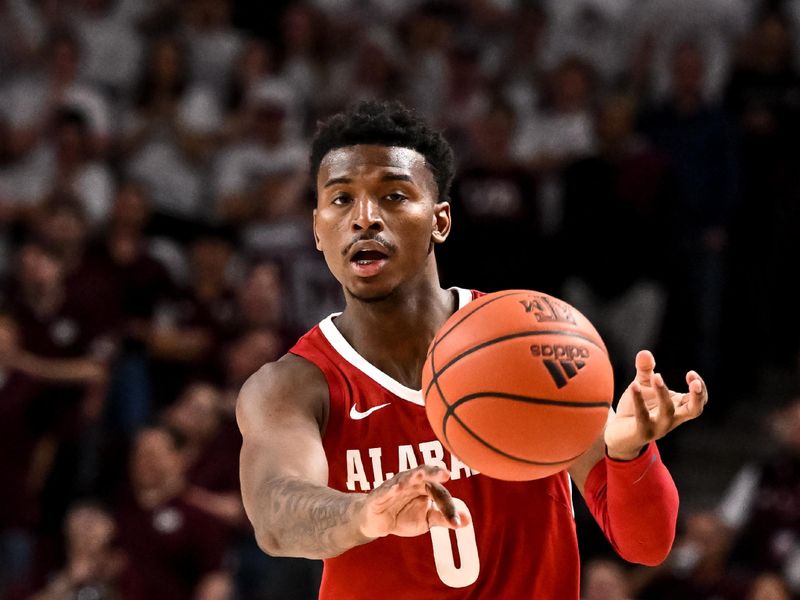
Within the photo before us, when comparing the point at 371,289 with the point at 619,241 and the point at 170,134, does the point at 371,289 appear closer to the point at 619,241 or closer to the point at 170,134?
the point at 619,241

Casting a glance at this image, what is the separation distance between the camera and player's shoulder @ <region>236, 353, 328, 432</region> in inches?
161

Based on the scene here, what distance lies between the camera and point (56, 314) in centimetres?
975

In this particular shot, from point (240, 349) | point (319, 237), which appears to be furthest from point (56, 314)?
point (319, 237)

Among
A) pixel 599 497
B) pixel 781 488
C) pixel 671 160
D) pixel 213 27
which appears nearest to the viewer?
pixel 599 497

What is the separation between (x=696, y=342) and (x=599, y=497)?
594 centimetres

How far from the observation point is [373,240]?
423 cm

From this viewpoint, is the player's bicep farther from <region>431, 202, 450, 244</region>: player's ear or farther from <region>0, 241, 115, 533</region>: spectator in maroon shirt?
<region>0, 241, 115, 533</region>: spectator in maroon shirt

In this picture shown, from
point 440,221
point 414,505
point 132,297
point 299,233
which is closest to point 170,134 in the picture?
point 299,233

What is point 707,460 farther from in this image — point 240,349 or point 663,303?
point 240,349

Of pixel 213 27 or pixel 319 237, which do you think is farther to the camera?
pixel 213 27

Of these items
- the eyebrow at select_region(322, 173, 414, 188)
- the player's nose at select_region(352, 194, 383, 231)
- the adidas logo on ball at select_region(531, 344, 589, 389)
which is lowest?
the adidas logo on ball at select_region(531, 344, 589, 389)

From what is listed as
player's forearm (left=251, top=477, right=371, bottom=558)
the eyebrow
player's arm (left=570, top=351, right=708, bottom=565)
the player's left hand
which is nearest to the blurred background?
player's arm (left=570, top=351, right=708, bottom=565)

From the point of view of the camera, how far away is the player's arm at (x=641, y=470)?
3.83 meters

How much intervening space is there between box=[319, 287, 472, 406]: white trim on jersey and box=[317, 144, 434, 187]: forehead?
47 cm
